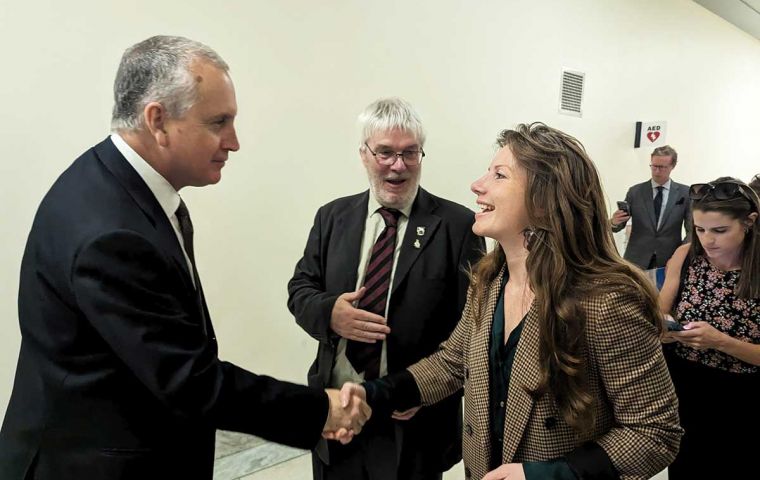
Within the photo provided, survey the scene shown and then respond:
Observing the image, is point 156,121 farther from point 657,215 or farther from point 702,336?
point 657,215

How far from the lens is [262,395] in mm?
1238

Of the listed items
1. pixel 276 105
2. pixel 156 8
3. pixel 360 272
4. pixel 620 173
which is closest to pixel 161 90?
pixel 360 272

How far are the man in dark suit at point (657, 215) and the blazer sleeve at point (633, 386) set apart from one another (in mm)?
3888

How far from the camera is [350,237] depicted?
Answer: 171 centimetres

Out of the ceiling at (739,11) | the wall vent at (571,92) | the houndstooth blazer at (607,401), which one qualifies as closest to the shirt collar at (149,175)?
the houndstooth blazer at (607,401)

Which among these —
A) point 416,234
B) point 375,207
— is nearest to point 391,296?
point 416,234

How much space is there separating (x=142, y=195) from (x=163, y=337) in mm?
300

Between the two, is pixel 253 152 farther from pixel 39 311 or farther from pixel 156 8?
pixel 39 311

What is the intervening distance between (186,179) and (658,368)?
1.15 metres

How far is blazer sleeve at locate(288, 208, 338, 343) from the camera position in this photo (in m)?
1.59

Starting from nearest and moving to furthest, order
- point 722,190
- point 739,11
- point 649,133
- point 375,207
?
1. point 375,207
2. point 722,190
3. point 649,133
4. point 739,11

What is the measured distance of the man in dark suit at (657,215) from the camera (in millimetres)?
4508

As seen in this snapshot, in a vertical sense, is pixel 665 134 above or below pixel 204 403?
above

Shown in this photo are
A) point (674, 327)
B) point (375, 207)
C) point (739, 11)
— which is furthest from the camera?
point (739, 11)
